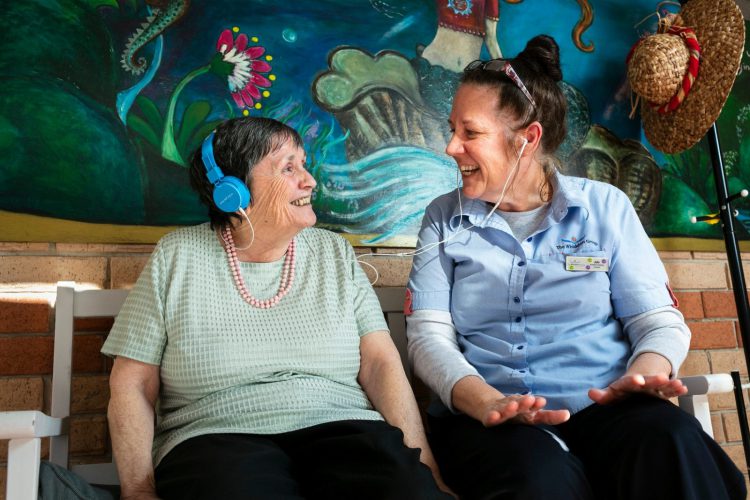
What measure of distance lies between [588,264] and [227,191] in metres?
0.85

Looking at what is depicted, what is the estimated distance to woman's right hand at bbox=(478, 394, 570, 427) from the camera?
4.06ft

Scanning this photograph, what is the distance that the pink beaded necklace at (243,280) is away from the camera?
1.62 metres

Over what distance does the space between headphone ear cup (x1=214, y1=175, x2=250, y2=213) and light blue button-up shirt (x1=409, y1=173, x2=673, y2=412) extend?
455 mm

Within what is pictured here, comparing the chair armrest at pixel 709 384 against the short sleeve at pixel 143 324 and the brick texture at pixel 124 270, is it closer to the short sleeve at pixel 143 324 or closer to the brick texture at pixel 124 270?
the short sleeve at pixel 143 324

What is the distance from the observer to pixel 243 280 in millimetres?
1646

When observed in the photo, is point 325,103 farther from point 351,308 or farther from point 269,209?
point 351,308

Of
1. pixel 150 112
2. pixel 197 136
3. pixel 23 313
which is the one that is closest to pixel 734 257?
pixel 197 136

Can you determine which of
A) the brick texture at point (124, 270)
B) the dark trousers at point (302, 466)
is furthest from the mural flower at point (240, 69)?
the dark trousers at point (302, 466)

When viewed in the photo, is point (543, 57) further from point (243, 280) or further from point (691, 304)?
point (691, 304)

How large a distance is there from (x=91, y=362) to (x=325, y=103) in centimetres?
97

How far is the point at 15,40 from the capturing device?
1.85 meters

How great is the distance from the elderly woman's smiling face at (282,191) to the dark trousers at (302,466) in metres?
0.51

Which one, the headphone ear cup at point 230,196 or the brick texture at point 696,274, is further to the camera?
the brick texture at point 696,274

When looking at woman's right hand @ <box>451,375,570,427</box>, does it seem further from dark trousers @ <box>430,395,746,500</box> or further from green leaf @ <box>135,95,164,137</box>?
green leaf @ <box>135,95,164,137</box>
